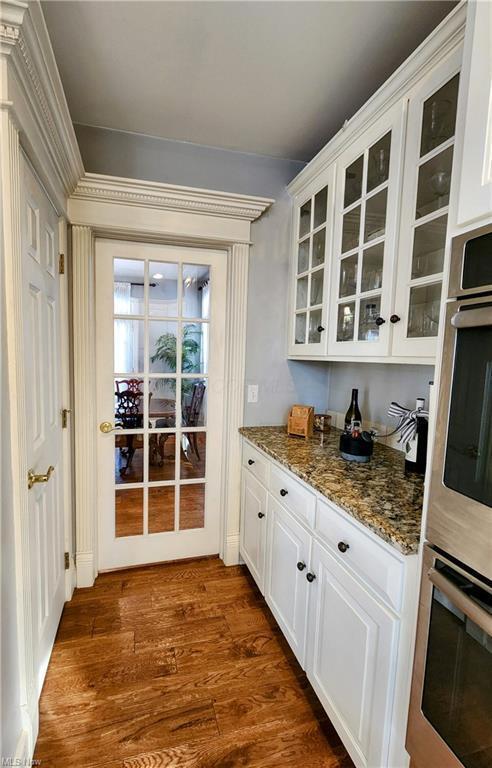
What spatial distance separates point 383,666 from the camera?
1.07 metres

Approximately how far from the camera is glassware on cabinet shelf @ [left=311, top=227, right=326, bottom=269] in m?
2.01

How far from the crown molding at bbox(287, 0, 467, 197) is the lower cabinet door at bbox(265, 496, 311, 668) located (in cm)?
172

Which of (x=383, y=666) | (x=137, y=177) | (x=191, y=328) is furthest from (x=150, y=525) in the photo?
(x=137, y=177)

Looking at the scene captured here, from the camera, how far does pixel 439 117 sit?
4.17ft

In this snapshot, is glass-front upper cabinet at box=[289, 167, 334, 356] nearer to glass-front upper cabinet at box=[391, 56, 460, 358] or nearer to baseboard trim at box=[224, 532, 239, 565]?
glass-front upper cabinet at box=[391, 56, 460, 358]

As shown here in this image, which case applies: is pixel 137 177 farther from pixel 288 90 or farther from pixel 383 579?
pixel 383 579

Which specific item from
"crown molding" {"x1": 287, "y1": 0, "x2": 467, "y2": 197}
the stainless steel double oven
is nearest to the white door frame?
"crown molding" {"x1": 287, "y1": 0, "x2": 467, "y2": 197}

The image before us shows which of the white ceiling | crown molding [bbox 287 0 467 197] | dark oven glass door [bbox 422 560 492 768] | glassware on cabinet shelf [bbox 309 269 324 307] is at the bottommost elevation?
dark oven glass door [bbox 422 560 492 768]

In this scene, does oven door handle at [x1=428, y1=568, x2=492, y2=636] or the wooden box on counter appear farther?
the wooden box on counter

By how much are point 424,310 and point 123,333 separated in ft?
5.47

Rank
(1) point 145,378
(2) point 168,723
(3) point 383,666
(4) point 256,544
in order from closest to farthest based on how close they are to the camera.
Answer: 1. (3) point 383,666
2. (2) point 168,723
3. (4) point 256,544
4. (1) point 145,378

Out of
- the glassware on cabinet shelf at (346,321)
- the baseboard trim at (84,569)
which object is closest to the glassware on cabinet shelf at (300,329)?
the glassware on cabinet shelf at (346,321)

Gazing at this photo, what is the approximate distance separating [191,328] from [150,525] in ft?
4.34

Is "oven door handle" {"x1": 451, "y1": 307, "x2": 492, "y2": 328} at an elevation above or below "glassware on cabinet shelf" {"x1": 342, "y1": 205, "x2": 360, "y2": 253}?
below
